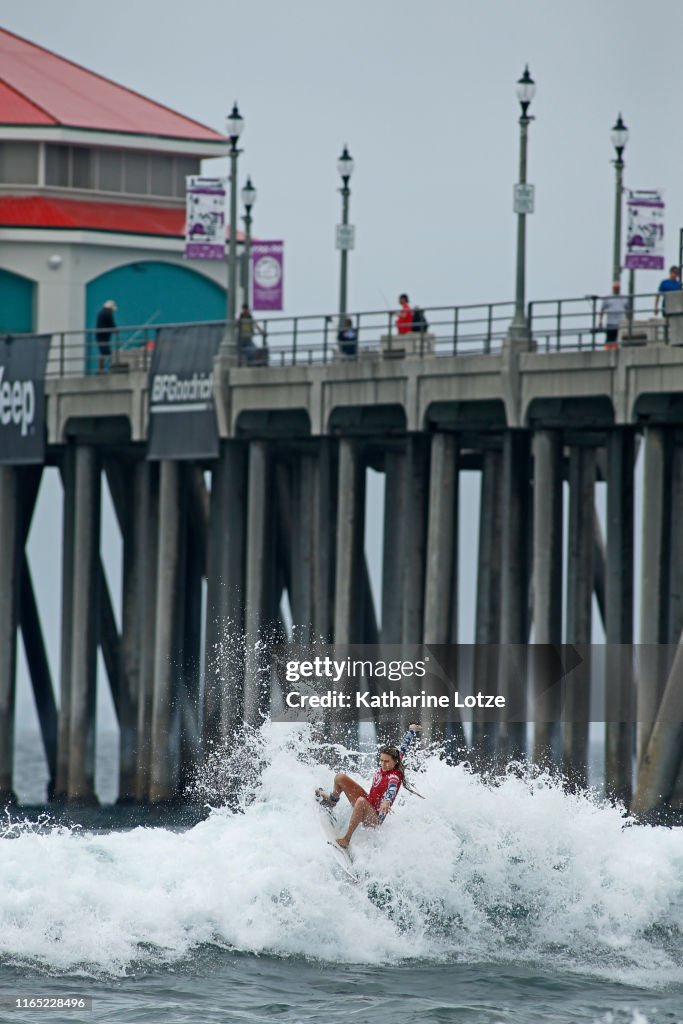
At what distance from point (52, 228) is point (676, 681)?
24.3 metres

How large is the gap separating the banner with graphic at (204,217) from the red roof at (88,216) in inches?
269

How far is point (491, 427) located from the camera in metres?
49.0

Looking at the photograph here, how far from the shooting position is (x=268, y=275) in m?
58.8

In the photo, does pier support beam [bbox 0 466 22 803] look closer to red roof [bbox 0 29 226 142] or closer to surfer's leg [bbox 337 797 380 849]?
red roof [bbox 0 29 226 142]

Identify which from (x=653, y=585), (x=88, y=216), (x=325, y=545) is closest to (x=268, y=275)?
(x=88, y=216)

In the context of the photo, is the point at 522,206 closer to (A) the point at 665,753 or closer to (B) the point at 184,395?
(B) the point at 184,395

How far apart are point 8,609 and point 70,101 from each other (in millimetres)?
14891

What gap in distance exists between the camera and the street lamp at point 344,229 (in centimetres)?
5617

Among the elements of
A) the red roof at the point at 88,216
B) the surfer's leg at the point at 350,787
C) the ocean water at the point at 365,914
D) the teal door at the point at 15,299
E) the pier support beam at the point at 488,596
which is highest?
the red roof at the point at 88,216

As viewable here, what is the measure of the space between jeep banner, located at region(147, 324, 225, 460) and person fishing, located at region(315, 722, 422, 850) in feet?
58.5

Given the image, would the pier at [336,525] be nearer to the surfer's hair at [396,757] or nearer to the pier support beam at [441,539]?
the pier support beam at [441,539]

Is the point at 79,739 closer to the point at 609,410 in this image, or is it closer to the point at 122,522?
the point at 122,522

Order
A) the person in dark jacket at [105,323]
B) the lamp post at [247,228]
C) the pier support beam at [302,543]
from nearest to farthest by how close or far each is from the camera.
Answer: the pier support beam at [302,543] < the person in dark jacket at [105,323] < the lamp post at [247,228]

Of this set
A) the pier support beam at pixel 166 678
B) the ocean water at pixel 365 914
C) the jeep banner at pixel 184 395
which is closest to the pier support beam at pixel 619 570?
the jeep banner at pixel 184 395
